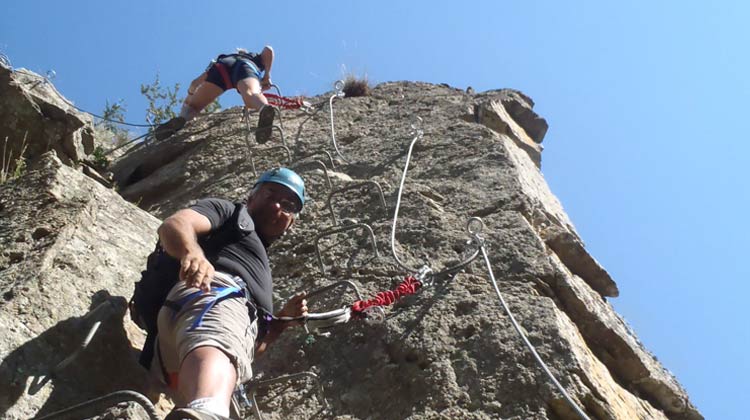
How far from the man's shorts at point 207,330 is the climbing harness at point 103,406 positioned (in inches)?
13.6

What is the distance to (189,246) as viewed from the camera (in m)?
3.70

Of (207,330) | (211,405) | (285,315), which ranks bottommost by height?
(211,405)

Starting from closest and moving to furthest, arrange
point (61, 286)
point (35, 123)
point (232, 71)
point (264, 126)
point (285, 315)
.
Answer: point (61, 286) → point (285, 315) → point (35, 123) → point (264, 126) → point (232, 71)

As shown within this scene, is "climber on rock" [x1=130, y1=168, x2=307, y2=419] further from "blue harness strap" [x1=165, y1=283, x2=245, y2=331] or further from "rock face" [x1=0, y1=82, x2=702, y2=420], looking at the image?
"rock face" [x1=0, y1=82, x2=702, y2=420]

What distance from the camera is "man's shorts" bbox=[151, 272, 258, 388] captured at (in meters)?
3.55

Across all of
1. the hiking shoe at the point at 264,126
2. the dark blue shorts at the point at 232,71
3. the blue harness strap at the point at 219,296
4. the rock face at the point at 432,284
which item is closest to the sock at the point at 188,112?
the dark blue shorts at the point at 232,71

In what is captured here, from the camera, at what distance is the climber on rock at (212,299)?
3.40m

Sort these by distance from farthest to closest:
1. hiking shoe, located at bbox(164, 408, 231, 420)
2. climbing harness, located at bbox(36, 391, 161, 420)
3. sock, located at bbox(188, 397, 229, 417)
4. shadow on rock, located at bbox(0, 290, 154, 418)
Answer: shadow on rock, located at bbox(0, 290, 154, 418), sock, located at bbox(188, 397, 229, 417), climbing harness, located at bbox(36, 391, 161, 420), hiking shoe, located at bbox(164, 408, 231, 420)

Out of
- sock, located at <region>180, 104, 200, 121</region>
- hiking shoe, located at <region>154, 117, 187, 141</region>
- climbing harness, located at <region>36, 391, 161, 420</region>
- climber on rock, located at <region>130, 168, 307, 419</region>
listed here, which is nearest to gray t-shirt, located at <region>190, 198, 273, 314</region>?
climber on rock, located at <region>130, 168, 307, 419</region>

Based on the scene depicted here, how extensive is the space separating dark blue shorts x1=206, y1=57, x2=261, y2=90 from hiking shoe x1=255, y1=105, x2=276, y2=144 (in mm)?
951

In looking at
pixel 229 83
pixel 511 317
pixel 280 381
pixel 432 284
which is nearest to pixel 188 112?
pixel 229 83

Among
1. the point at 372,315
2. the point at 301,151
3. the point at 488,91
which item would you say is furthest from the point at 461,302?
the point at 488,91

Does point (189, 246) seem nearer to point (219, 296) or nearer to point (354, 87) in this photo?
point (219, 296)

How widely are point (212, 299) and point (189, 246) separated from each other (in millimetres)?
244
